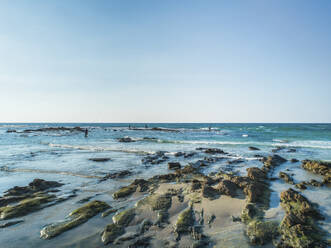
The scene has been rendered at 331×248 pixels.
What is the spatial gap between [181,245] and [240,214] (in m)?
2.37

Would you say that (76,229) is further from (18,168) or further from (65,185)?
(18,168)

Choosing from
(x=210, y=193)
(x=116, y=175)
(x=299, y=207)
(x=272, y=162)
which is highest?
(x=299, y=207)

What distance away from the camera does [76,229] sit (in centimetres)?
525

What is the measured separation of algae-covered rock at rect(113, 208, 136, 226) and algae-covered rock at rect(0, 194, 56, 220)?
2.94 meters

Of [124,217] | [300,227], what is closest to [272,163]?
[300,227]

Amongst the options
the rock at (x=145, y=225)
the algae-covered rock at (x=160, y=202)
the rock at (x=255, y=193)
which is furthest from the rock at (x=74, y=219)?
the rock at (x=255, y=193)

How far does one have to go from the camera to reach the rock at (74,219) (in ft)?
16.6

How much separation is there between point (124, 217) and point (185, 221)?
1.77 metres

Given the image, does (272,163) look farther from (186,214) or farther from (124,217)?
(124,217)

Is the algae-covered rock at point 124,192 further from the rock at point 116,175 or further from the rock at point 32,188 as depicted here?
the rock at point 32,188

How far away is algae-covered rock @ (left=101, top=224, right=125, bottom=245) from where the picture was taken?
15.5 feet

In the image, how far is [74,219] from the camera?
573cm

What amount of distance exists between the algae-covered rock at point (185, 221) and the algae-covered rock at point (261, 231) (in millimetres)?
1467

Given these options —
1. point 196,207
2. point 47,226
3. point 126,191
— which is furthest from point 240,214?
point 47,226
